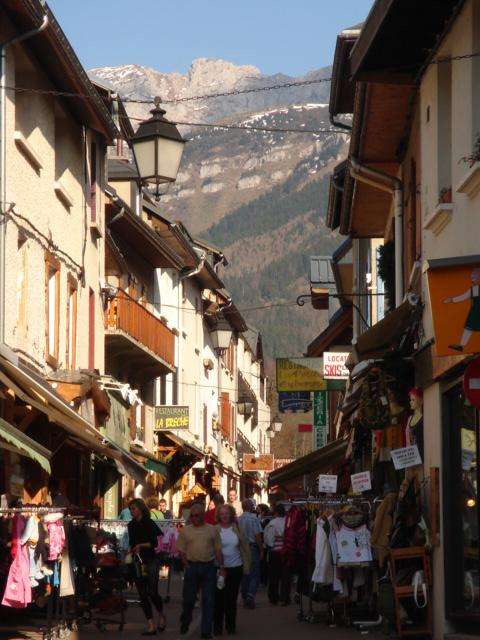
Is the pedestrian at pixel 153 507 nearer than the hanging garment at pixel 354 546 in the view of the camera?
No

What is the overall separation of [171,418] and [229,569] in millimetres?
21640

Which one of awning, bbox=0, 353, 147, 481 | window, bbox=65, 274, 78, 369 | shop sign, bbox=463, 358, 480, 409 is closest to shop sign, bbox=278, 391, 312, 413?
window, bbox=65, 274, 78, 369

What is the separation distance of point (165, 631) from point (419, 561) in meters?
3.95

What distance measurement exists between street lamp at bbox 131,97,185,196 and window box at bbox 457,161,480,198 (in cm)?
495

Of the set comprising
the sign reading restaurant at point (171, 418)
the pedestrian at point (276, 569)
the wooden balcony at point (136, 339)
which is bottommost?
the pedestrian at point (276, 569)

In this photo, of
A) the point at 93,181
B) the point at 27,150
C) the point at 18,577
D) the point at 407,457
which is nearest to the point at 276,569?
the point at 27,150

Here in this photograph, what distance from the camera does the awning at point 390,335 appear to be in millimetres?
16156

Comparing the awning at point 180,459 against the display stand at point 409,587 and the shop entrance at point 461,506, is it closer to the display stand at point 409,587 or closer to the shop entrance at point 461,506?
the display stand at point 409,587

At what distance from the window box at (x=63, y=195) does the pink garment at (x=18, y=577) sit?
32.8 feet

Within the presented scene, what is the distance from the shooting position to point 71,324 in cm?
2542

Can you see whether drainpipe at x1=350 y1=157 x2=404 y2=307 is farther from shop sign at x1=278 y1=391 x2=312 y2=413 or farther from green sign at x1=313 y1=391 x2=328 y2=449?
green sign at x1=313 y1=391 x2=328 y2=449

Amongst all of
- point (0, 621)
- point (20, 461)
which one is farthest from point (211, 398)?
point (0, 621)

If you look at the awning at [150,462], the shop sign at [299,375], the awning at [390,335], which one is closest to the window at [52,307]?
the awning at [390,335]

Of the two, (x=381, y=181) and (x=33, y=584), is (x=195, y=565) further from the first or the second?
(x=381, y=181)
